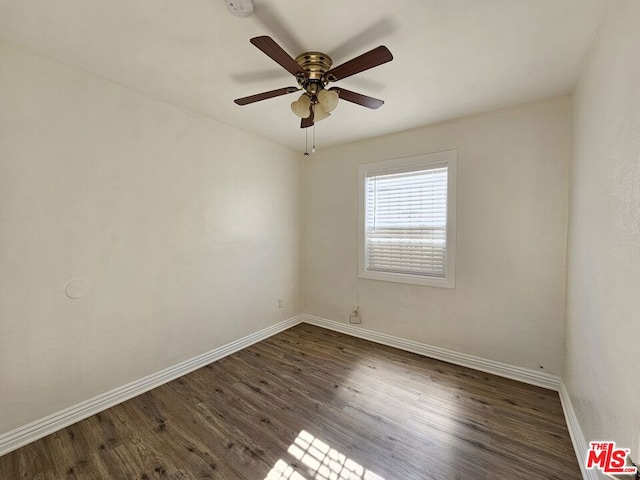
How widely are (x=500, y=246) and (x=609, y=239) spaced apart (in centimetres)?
122

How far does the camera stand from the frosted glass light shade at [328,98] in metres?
1.58

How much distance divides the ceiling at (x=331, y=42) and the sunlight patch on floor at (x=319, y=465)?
2455mm

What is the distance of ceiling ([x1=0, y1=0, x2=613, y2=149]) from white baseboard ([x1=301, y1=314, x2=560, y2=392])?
2.34 m

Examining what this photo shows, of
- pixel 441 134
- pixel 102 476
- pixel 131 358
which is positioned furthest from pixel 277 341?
pixel 441 134

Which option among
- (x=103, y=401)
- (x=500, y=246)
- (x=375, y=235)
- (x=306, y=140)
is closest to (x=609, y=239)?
(x=500, y=246)

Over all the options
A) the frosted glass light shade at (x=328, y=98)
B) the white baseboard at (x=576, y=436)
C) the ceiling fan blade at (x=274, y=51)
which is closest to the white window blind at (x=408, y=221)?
the white baseboard at (x=576, y=436)

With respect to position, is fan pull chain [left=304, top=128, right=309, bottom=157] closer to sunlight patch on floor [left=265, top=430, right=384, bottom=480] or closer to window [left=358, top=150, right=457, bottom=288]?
window [left=358, top=150, right=457, bottom=288]

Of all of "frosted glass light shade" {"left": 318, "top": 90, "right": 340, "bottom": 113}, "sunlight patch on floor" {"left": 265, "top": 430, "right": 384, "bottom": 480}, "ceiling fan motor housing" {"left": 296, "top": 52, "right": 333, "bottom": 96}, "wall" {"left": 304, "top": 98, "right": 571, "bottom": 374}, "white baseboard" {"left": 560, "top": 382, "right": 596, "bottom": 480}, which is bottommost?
"sunlight patch on floor" {"left": 265, "top": 430, "right": 384, "bottom": 480}

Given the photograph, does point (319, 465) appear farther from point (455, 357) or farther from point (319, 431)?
point (455, 357)

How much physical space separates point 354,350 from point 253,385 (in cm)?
117

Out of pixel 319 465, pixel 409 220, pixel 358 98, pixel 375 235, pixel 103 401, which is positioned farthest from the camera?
pixel 375 235

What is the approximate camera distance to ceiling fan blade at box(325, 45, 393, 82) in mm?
1290

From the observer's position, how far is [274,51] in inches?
50.7

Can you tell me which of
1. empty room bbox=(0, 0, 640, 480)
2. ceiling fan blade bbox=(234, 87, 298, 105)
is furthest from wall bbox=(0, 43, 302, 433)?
ceiling fan blade bbox=(234, 87, 298, 105)
